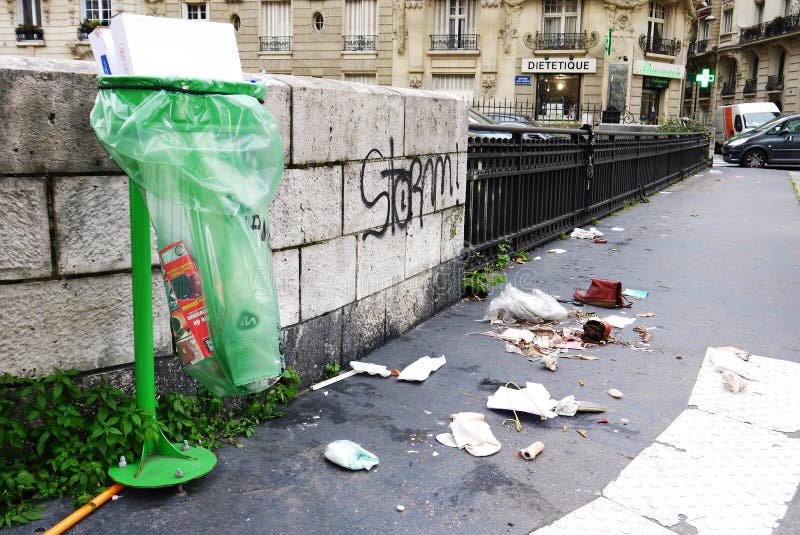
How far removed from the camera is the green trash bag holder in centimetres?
275

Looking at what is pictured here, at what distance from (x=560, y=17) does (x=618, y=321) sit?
104 ft

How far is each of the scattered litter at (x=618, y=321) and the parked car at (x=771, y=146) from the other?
2293 cm

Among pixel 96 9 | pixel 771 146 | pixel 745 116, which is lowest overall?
pixel 771 146

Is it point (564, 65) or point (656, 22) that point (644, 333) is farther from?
point (656, 22)

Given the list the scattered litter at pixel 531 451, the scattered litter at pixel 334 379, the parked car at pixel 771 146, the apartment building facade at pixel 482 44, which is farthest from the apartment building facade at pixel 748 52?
the scattered litter at pixel 531 451

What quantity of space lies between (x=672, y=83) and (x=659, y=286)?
33.9 m

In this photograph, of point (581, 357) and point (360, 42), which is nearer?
point (581, 357)

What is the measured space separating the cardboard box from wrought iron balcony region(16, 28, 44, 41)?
1634 inches

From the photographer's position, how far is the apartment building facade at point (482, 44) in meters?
34.0

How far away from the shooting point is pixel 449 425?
369 centimetres

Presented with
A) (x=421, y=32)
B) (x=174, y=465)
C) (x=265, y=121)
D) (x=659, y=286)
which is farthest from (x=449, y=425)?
(x=421, y=32)

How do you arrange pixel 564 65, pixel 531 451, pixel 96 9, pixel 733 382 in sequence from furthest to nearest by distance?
pixel 96 9 < pixel 564 65 < pixel 733 382 < pixel 531 451

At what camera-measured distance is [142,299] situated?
2793 millimetres

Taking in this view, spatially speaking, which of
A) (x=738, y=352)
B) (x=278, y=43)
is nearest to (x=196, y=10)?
(x=278, y=43)
